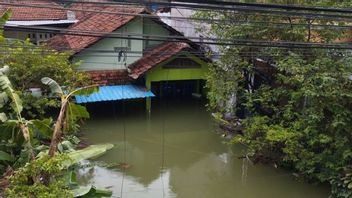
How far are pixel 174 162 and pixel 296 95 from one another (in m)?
3.49

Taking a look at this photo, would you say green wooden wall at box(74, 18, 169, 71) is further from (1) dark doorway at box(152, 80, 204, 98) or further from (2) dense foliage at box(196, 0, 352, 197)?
(2) dense foliage at box(196, 0, 352, 197)

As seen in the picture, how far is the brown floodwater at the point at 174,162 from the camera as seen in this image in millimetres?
8906

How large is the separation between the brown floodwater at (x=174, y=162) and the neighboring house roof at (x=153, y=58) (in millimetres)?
1458

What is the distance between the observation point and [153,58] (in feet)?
43.3

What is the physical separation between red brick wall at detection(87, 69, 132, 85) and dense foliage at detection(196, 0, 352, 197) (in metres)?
3.49

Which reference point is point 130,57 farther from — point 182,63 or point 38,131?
point 38,131

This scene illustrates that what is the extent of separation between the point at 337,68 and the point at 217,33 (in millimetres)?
3687

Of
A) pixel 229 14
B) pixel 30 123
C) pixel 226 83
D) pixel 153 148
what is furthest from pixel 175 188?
pixel 229 14

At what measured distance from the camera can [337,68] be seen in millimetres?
8148

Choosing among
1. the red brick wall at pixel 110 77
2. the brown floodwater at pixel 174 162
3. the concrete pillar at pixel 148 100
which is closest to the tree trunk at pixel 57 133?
the brown floodwater at pixel 174 162

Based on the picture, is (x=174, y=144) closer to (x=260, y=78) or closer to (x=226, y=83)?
(x=226, y=83)

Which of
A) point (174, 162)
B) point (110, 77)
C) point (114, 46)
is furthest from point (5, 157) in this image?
point (114, 46)

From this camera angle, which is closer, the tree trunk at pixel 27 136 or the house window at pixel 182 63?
the tree trunk at pixel 27 136

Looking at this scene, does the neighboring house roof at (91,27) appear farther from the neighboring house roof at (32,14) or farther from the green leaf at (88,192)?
the green leaf at (88,192)
